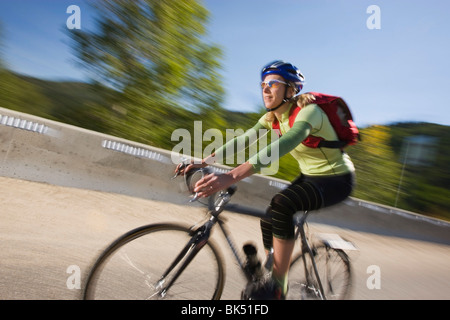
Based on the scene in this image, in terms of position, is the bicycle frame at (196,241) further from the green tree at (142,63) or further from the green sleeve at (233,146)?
the green tree at (142,63)

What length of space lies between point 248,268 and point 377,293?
2.51m

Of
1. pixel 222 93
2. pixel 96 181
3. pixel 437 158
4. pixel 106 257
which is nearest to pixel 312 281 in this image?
pixel 106 257

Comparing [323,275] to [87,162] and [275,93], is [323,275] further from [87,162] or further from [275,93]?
[87,162]

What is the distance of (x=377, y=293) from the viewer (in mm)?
4113

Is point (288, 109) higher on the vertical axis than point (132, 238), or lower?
higher

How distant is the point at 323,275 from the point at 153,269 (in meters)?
1.56

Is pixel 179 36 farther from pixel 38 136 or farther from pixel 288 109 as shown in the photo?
pixel 288 109

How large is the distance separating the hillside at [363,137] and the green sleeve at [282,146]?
17.9 feet

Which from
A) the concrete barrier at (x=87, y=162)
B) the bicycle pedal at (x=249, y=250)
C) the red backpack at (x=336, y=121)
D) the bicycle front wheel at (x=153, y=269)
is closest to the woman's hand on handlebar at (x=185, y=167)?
the bicycle front wheel at (x=153, y=269)

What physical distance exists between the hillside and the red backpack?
17.3 ft

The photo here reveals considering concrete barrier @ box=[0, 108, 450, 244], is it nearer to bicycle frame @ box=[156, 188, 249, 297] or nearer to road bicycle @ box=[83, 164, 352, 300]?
road bicycle @ box=[83, 164, 352, 300]

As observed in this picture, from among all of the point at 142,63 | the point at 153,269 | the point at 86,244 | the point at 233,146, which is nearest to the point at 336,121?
the point at 233,146

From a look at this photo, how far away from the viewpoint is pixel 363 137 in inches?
396

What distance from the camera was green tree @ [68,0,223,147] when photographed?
7.27m
